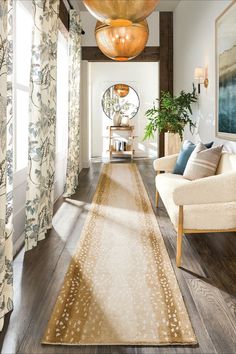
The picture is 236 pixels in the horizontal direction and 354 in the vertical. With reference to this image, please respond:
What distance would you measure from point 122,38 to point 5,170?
0.95m

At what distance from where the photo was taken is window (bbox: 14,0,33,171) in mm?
3906

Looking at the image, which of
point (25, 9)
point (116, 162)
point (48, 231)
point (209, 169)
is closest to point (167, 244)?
point (209, 169)

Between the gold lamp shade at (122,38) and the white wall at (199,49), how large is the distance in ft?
7.50

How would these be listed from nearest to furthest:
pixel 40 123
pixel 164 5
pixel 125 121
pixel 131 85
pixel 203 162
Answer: pixel 40 123
pixel 203 162
pixel 164 5
pixel 125 121
pixel 131 85

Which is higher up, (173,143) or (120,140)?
(120,140)

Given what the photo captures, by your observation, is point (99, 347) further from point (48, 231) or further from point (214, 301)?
point (48, 231)

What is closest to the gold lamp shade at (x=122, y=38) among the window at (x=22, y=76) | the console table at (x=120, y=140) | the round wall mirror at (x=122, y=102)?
the window at (x=22, y=76)

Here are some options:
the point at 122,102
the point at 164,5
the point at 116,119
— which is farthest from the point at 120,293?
the point at 122,102

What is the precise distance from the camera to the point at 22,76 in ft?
13.4

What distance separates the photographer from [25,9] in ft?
12.8

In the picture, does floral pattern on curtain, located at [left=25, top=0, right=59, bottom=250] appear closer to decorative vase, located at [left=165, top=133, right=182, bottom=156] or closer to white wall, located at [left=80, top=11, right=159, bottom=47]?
decorative vase, located at [left=165, top=133, right=182, bottom=156]

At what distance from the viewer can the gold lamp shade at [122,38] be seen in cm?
203

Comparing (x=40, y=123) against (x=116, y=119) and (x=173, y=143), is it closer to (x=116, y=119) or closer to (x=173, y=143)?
(x=173, y=143)

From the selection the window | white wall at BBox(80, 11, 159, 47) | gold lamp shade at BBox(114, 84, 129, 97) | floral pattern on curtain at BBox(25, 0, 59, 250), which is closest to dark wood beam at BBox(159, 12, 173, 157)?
white wall at BBox(80, 11, 159, 47)
